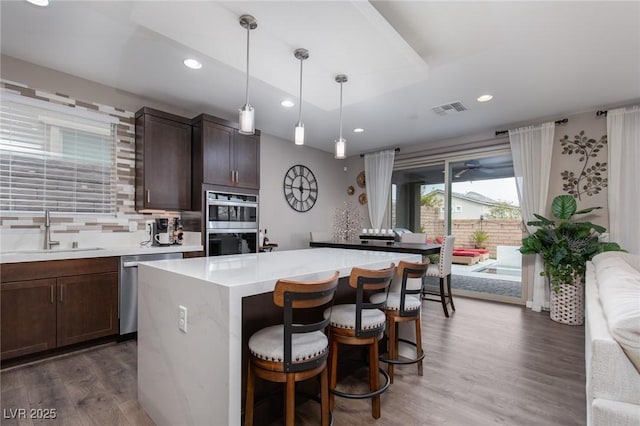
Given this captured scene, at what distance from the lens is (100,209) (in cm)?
332

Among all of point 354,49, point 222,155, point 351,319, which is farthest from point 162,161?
point 351,319

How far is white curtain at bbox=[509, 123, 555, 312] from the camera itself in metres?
4.17

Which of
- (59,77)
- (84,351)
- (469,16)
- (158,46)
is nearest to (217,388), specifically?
(84,351)

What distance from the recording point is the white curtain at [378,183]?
5867mm

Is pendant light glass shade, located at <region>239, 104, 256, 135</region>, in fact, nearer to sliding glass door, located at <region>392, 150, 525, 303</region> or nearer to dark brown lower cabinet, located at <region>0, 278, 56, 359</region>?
dark brown lower cabinet, located at <region>0, 278, 56, 359</region>

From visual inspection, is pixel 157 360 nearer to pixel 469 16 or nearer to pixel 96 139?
pixel 96 139

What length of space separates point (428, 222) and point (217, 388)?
16.1ft

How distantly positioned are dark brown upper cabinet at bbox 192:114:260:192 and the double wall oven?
0.59 ft

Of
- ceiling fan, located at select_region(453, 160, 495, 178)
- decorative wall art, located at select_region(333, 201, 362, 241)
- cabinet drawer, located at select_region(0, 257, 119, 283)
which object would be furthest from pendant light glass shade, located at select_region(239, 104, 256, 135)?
ceiling fan, located at select_region(453, 160, 495, 178)

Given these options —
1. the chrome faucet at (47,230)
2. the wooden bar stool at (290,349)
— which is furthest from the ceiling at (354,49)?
the wooden bar stool at (290,349)

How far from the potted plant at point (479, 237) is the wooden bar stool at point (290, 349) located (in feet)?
14.5

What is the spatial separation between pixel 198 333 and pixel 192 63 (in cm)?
246

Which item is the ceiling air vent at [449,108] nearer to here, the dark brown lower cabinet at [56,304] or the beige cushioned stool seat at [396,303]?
the beige cushioned stool seat at [396,303]

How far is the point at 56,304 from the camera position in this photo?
8.77 feet
